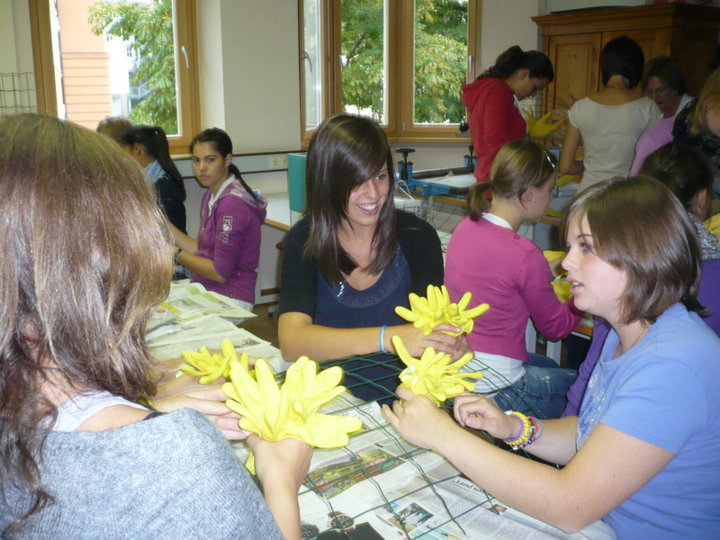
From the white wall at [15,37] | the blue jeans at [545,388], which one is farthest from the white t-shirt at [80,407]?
the white wall at [15,37]

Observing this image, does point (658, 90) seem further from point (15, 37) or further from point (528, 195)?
point (15, 37)

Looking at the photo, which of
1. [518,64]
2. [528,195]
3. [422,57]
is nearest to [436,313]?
[528,195]

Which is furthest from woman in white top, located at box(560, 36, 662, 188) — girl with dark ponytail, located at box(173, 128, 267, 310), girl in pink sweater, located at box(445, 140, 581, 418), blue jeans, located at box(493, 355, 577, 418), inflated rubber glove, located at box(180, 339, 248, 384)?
inflated rubber glove, located at box(180, 339, 248, 384)

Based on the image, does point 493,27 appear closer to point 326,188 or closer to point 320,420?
point 326,188

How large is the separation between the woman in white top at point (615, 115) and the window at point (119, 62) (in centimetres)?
270

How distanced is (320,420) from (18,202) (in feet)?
1.43

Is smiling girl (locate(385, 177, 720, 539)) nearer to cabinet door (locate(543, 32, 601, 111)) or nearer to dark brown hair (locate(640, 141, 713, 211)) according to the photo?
dark brown hair (locate(640, 141, 713, 211))

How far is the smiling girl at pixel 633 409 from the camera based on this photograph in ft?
3.16

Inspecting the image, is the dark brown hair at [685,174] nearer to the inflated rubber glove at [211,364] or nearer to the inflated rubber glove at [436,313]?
the inflated rubber glove at [436,313]

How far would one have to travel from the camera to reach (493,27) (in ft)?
16.5

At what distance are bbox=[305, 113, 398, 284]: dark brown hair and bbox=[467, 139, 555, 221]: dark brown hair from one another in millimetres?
407

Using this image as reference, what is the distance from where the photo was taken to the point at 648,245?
3.44 feet

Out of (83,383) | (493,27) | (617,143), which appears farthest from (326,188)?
(493,27)

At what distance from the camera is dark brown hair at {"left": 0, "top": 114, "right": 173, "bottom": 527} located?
1.88ft
